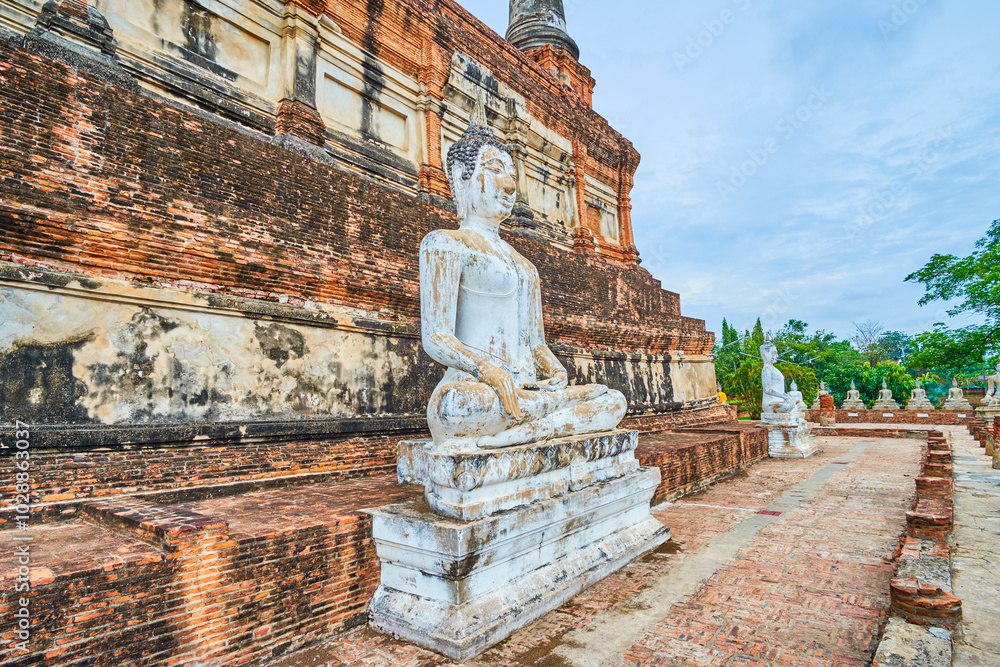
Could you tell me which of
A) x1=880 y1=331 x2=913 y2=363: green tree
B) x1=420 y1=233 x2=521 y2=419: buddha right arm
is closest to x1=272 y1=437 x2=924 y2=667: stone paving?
x1=420 y1=233 x2=521 y2=419: buddha right arm

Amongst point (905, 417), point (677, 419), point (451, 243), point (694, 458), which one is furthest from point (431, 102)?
point (905, 417)

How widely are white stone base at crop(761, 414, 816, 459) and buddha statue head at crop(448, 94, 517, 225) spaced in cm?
906

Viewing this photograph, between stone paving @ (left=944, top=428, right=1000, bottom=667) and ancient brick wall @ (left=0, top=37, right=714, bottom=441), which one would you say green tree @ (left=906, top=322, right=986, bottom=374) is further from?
ancient brick wall @ (left=0, top=37, right=714, bottom=441)

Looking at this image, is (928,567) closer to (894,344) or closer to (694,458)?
(694,458)

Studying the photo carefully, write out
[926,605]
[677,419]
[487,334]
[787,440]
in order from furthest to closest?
[677,419]
[787,440]
[487,334]
[926,605]

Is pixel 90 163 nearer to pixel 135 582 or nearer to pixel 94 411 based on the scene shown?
pixel 94 411

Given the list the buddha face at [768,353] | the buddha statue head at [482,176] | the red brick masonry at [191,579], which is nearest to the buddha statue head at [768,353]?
the buddha face at [768,353]

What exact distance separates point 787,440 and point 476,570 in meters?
9.83

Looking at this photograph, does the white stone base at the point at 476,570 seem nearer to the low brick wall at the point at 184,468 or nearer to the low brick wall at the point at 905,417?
the low brick wall at the point at 184,468

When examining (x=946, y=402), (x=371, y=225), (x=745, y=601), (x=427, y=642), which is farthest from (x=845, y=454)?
(x=946, y=402)

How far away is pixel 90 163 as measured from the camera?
12.8 feet

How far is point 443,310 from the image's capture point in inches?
136

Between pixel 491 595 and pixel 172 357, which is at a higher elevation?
pixel 172 357

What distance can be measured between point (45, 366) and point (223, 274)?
54.7 inches
